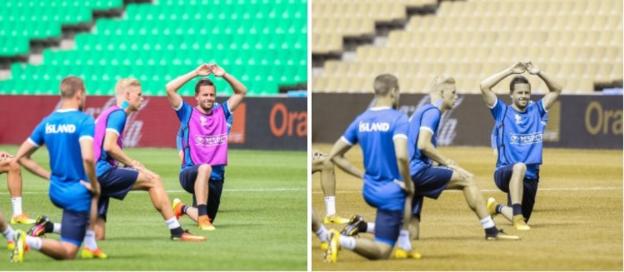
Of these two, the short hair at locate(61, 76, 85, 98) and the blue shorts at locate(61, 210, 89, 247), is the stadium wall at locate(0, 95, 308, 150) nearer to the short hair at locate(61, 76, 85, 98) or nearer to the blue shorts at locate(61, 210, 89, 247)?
the blue shorts at locate(61, 210, 89, 247)

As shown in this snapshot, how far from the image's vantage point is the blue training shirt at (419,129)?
12375 mm

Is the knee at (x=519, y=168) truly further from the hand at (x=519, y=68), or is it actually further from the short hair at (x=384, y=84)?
the short hair at (x=384, y=84)

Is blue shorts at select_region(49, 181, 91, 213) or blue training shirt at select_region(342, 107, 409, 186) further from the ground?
blue training shirt at select_region(342, 107, 409, 186)

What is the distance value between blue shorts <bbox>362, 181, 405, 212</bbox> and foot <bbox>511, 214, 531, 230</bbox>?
3623mm

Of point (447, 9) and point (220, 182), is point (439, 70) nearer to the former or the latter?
point (447, 9)

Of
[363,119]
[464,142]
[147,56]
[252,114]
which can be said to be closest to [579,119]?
[464,142]

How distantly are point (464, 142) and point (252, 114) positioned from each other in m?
5.11

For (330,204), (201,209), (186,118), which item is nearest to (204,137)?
(186,118)

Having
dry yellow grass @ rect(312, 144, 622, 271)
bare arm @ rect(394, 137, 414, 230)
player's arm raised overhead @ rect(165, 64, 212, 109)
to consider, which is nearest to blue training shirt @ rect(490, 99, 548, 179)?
dry yellow grass @ rect(312, 144, 622, 271)

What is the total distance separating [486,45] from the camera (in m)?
39.5

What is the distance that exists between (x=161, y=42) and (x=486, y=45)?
8895mm

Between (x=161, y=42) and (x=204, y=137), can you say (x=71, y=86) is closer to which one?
(x=204, y=137)

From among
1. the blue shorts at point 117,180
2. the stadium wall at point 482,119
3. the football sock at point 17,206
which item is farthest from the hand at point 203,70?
the stadium wall at point 482,119

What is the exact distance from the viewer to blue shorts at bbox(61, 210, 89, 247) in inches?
430
